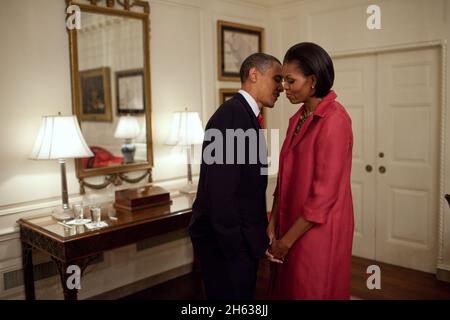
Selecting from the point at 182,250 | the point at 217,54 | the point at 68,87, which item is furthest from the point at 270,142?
the point at 68,87

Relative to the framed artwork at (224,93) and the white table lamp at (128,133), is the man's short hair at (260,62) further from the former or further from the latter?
the framed artwork at (224,93)

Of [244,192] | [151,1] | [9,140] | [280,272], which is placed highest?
[151,1]

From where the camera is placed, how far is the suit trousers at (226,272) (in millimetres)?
1768

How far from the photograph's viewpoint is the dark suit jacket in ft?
5.46

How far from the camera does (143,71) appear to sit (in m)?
3.47

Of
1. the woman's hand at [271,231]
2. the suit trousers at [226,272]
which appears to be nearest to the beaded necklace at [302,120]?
the woman's hand at [271,231]

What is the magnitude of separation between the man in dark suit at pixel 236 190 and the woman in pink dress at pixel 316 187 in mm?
120

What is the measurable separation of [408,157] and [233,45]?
1.99m

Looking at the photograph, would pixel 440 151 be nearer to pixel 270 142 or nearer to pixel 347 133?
pixel 270 142

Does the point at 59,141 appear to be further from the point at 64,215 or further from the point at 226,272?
the point at 226,272

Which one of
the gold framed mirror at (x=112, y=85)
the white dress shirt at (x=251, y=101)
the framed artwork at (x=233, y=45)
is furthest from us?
the framed artwork at (x=233, y=45)

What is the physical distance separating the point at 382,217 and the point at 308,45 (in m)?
2.82

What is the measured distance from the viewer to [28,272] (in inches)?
111

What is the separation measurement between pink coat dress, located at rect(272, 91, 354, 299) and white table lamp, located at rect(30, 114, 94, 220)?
154 centimetres
